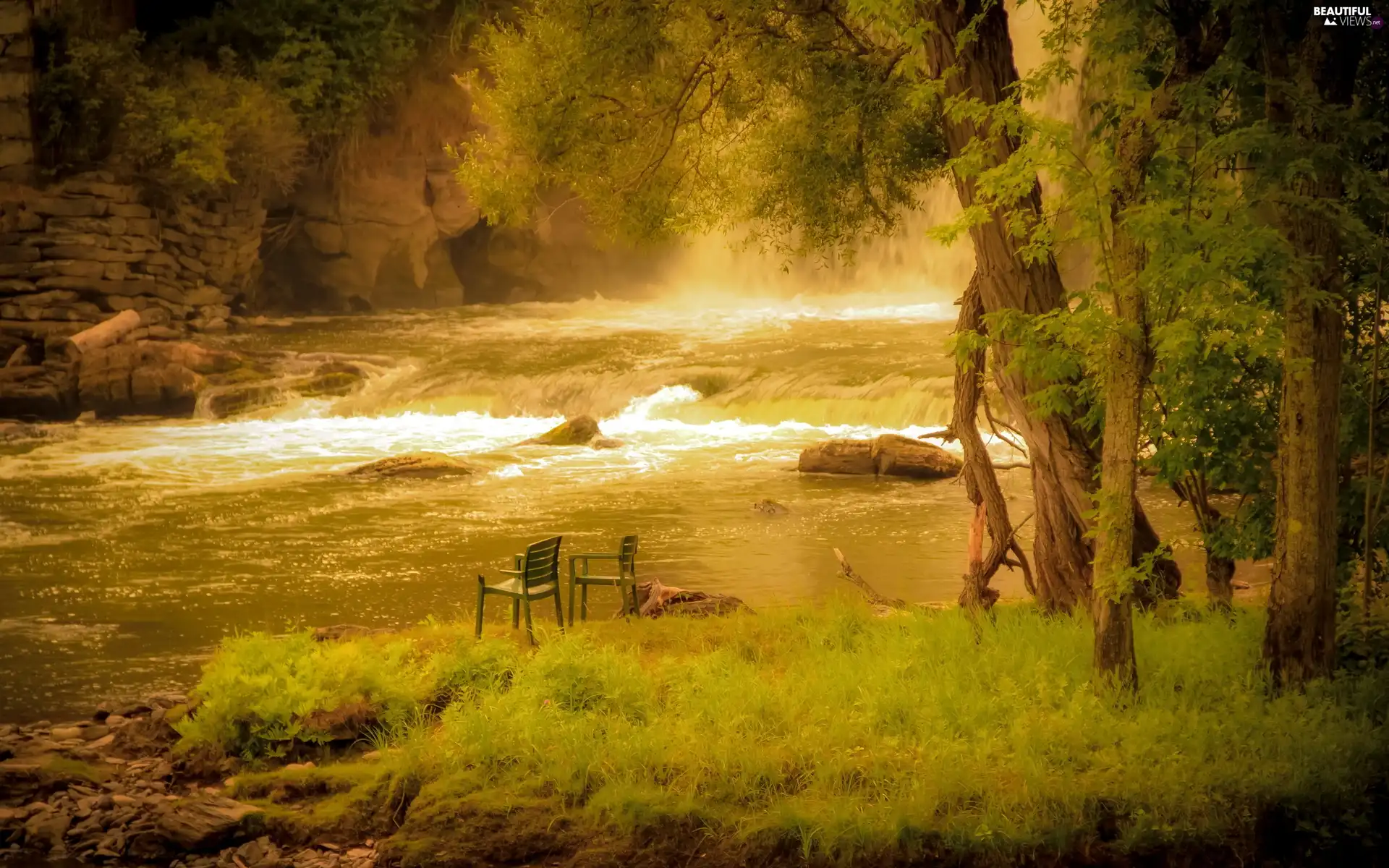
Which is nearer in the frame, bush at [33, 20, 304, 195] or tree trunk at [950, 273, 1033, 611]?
tree trunk at [950, 273, 1033, 611]

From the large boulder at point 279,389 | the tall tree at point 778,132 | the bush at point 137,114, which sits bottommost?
the large boulder at point 279,389

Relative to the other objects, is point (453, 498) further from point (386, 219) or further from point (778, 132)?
point (386, 219)

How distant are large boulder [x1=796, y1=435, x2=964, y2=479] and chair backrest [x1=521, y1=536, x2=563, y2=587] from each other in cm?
898

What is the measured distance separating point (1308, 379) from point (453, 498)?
40.4 ft

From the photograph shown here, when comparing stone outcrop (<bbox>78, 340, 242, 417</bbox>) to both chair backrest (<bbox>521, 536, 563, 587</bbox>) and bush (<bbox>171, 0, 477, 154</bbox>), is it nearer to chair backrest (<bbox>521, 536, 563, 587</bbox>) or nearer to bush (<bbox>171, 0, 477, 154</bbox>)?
bush (<bbox>171, 0, 477, 154</bbox>)

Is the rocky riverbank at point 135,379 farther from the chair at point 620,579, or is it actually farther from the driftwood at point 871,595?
the driftwood at point 871,595

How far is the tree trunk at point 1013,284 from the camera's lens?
860 centimetres

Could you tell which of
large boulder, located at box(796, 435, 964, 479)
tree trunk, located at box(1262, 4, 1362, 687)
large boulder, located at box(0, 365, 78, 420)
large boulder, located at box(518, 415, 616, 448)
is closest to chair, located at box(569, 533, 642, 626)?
tree trunk, located at box(1262, 4, 1362, 687)

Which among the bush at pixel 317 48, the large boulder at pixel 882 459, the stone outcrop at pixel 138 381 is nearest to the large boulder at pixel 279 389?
the stone outcrop at pixel 138 381

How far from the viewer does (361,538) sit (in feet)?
49.8

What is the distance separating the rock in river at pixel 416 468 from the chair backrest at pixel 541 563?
8.98 m

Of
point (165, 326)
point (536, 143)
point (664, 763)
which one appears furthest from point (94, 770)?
point (165, 326)

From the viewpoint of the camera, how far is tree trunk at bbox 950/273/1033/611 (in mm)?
9508

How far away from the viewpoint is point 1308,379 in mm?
6914
